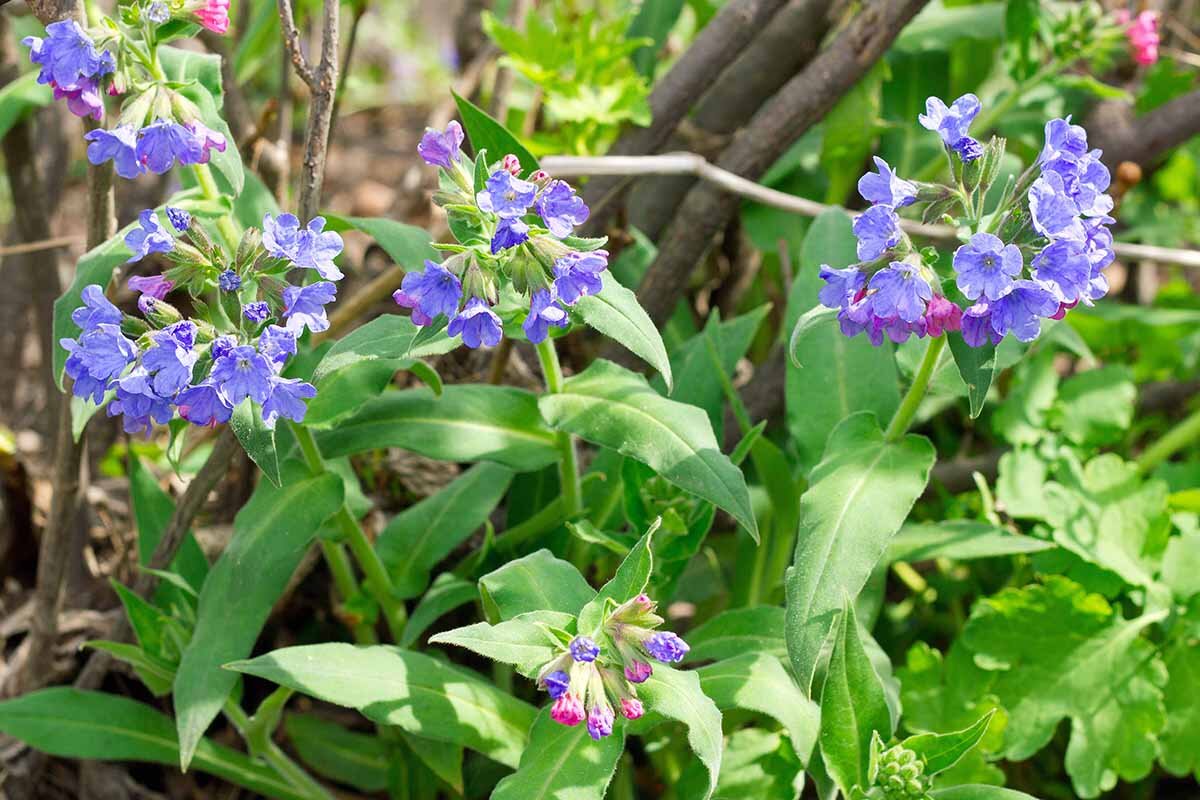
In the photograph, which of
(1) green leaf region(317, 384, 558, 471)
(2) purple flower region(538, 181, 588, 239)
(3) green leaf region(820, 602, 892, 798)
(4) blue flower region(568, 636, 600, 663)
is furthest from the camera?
(1) green leaf region(317, 384, 558, 471)

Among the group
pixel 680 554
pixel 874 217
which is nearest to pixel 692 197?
pixel 680 554

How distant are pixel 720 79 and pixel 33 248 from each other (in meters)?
1.77

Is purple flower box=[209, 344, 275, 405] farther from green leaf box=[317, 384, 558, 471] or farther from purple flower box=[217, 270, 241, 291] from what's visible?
green leaf box=[317, 384, 558, 471]

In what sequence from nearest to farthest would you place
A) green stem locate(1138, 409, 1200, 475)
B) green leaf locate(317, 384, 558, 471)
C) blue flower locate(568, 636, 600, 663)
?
blue flower locate(568, 636, 600, 663) → green leaf locate(317, 384, 558, 471) → green stem locate(1138, 409, 1200, 475)

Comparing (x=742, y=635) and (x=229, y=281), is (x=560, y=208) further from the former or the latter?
(x=742, y=635)

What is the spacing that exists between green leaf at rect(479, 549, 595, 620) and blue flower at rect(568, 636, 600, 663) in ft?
0.78

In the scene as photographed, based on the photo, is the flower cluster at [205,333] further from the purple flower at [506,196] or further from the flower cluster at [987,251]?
the flower cluster at [987,251]

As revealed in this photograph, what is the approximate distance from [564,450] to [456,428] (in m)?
0.21

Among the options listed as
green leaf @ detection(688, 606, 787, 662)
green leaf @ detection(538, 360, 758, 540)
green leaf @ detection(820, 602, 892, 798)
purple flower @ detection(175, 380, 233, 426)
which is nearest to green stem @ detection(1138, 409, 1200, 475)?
green leaf @ detection(688, 606, 787, 662)

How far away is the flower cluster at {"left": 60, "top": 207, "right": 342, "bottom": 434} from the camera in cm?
171

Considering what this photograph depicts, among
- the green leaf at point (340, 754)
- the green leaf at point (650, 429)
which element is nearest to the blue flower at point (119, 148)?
the green leaf at point (650, 429)

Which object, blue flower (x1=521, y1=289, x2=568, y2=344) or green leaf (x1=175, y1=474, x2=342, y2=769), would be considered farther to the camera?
green leaf (x1=175, y1=474, x2=342, y2=769)

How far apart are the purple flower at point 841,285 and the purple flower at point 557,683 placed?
646 millimetres

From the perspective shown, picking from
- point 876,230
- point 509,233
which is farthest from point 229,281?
point 876,230
